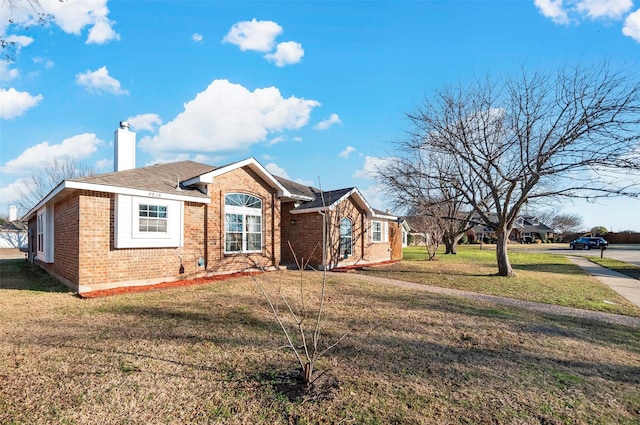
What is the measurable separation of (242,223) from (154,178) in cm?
353

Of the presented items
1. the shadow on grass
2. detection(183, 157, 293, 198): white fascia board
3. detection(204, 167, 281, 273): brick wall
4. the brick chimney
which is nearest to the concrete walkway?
detection(204, 167, 281, 273): brick wall

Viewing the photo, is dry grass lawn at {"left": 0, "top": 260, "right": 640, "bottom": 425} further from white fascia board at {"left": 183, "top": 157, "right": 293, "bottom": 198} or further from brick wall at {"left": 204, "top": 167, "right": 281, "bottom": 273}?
white fascia board at {"left": 183, "top": 157, "right": 293, "bottom": 198}

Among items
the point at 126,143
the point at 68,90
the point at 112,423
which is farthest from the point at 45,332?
the point at 68,90

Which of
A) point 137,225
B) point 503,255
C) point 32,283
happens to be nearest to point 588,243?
point 503,255

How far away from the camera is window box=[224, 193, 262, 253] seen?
1248 cm

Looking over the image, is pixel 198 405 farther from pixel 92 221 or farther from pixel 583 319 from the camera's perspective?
pixel 583 319

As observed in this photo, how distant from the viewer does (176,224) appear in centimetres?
1058

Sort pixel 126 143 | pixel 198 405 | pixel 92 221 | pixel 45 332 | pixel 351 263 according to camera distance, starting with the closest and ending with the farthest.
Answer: pixel 198 405
pixel 45 332
pixel 92 221
pixel 126 143
pixel 351 263

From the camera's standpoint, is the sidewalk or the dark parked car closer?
the sidewalk

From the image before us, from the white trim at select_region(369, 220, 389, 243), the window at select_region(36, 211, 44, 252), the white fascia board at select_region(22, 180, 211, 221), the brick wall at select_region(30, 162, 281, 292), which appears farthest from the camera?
the white trim at select_region(369, 220, 389, 243)

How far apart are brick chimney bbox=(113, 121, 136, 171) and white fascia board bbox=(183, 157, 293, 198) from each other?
13.5 feet

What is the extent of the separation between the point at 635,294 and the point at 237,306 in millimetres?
12661

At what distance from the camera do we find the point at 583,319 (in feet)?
23.9

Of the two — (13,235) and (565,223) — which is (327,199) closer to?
(13,235)
